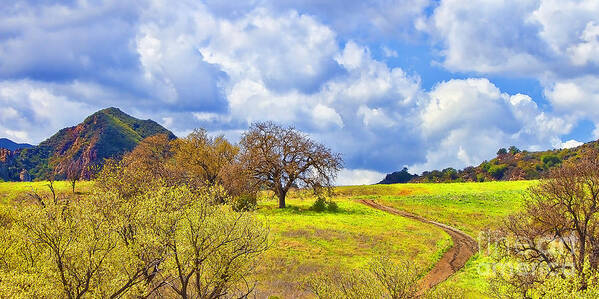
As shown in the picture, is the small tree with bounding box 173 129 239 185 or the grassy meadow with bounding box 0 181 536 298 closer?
the grassy meadow with bounding box 0 181 536 298

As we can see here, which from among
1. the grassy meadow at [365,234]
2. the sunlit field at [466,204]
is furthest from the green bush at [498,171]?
the grassy meadow at [365,234]

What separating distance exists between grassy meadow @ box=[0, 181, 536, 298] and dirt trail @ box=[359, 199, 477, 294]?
821 millimetres

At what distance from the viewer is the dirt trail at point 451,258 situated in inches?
1492

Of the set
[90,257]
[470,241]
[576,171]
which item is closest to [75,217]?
[90,257]

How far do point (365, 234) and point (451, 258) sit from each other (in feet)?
37.6

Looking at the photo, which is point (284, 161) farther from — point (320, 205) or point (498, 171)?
point (498, 171)

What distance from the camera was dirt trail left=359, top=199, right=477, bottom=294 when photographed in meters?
37.9

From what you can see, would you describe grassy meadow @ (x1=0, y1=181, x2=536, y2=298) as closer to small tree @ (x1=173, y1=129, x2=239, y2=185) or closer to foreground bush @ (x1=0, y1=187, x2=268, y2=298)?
foreground bush @ (x1=0, y1=187, x2=268, y2=298)

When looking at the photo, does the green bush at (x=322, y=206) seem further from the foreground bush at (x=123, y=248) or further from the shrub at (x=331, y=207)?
the foreground bush at (x=123, y=248)

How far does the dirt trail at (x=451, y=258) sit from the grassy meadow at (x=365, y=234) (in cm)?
82

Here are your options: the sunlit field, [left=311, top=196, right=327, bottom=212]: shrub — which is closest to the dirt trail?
the sunlit field

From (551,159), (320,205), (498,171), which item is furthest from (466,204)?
(551,159)

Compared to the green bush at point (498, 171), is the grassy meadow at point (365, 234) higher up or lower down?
lower down

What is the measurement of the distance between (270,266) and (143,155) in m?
67.8
